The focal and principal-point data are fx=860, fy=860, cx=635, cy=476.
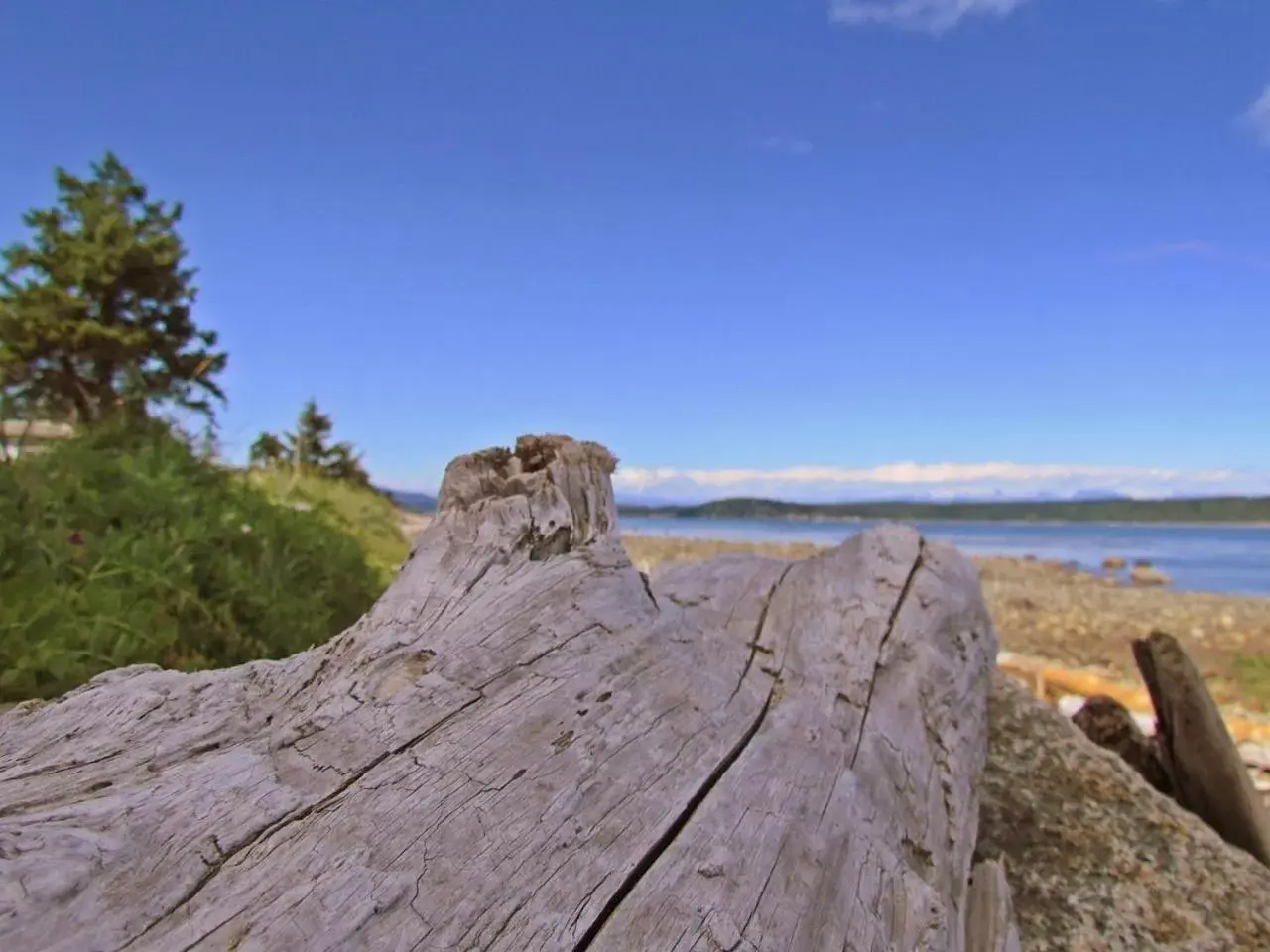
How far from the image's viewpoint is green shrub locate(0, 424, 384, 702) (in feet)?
9.10

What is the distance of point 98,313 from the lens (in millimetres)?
7242

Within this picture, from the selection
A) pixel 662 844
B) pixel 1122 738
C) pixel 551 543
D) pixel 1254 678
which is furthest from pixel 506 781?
pixel 1254 678

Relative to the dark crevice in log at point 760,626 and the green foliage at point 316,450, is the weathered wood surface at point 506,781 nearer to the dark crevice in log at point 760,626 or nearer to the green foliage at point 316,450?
the dark crevice in log at point 760,626

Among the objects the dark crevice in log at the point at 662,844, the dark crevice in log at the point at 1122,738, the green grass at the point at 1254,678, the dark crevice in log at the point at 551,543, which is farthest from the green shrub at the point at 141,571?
the green grass at the point at 1254,678

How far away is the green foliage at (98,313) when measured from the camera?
703 centimetres

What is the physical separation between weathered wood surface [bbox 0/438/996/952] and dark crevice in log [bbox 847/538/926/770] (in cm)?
2

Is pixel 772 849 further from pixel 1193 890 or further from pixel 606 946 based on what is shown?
pixel 1193 890

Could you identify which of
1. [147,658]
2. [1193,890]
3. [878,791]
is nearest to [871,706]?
[878,791]

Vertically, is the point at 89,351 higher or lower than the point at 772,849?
higher

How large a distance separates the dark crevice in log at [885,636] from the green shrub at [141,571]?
234 cm

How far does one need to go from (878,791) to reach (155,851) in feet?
5.19

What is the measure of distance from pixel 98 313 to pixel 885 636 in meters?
7.16

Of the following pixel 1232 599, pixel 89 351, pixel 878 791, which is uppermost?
pixel 89 351

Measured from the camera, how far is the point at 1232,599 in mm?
18062
